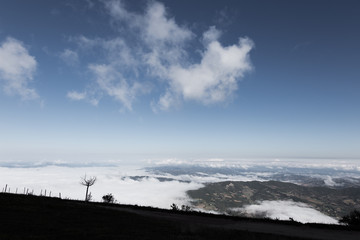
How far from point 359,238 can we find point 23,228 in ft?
80.4

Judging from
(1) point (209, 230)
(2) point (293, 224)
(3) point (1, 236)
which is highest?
(3) point (1, 236)

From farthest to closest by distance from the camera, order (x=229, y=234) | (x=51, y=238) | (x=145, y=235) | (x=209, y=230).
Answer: (x=209, y=230) < (x=229, y=234) < (x=145, y=235) < (x=51, y=238)

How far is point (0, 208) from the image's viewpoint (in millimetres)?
23406

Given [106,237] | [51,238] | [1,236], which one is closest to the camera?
[1,236]

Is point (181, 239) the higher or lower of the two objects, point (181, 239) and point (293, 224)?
the higher

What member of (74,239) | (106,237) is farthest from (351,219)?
(74,239)

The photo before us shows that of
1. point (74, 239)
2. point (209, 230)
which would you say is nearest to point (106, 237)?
point (74, 239)

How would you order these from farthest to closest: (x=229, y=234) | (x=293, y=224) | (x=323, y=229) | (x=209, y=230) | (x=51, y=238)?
(x=293, y=224) → (x=323, y=229) → (x=209, y=230) → (x=229, y=234) → (x=51, y=238)

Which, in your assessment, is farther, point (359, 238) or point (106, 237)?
point (359, 238)

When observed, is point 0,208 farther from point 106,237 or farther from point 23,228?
point 106,237

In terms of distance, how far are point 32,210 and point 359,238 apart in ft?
101

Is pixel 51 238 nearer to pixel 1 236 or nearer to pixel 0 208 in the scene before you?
pixel 1 236

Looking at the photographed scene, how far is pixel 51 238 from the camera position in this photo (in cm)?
1226

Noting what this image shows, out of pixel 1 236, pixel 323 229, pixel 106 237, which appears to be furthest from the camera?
pixel 323 229
